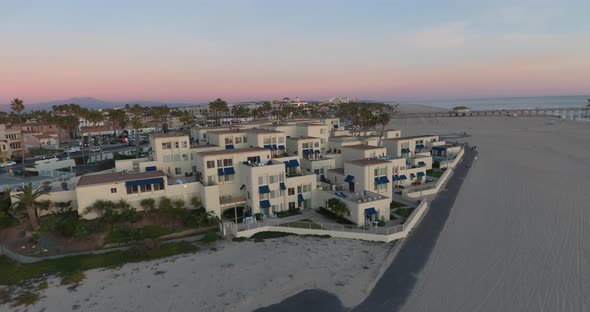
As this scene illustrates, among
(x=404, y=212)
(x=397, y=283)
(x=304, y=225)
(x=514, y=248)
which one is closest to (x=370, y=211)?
(x=404, y=212)

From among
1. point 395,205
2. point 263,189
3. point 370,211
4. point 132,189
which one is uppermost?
point 132,189

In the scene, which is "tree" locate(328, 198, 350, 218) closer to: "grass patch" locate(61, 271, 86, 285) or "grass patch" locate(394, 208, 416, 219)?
"grass patch" locate(394, 208, 416, 219)

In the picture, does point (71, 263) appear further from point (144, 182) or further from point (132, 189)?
point (144, 182)

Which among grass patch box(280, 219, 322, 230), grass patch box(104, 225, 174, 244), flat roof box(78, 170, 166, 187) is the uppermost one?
flat roof box(78, 170, 166, 187)

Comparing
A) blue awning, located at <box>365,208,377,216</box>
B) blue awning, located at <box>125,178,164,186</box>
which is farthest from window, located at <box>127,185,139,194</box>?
blue awning, located at <box>365,208,377,216</box>

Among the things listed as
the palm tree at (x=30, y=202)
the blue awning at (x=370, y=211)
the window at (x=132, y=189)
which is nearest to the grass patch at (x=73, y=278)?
the window at (x=132, y=189)

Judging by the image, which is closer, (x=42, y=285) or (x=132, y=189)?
(x=42, y=285)

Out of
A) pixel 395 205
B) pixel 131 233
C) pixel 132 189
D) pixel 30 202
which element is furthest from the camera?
pixel 395 205
